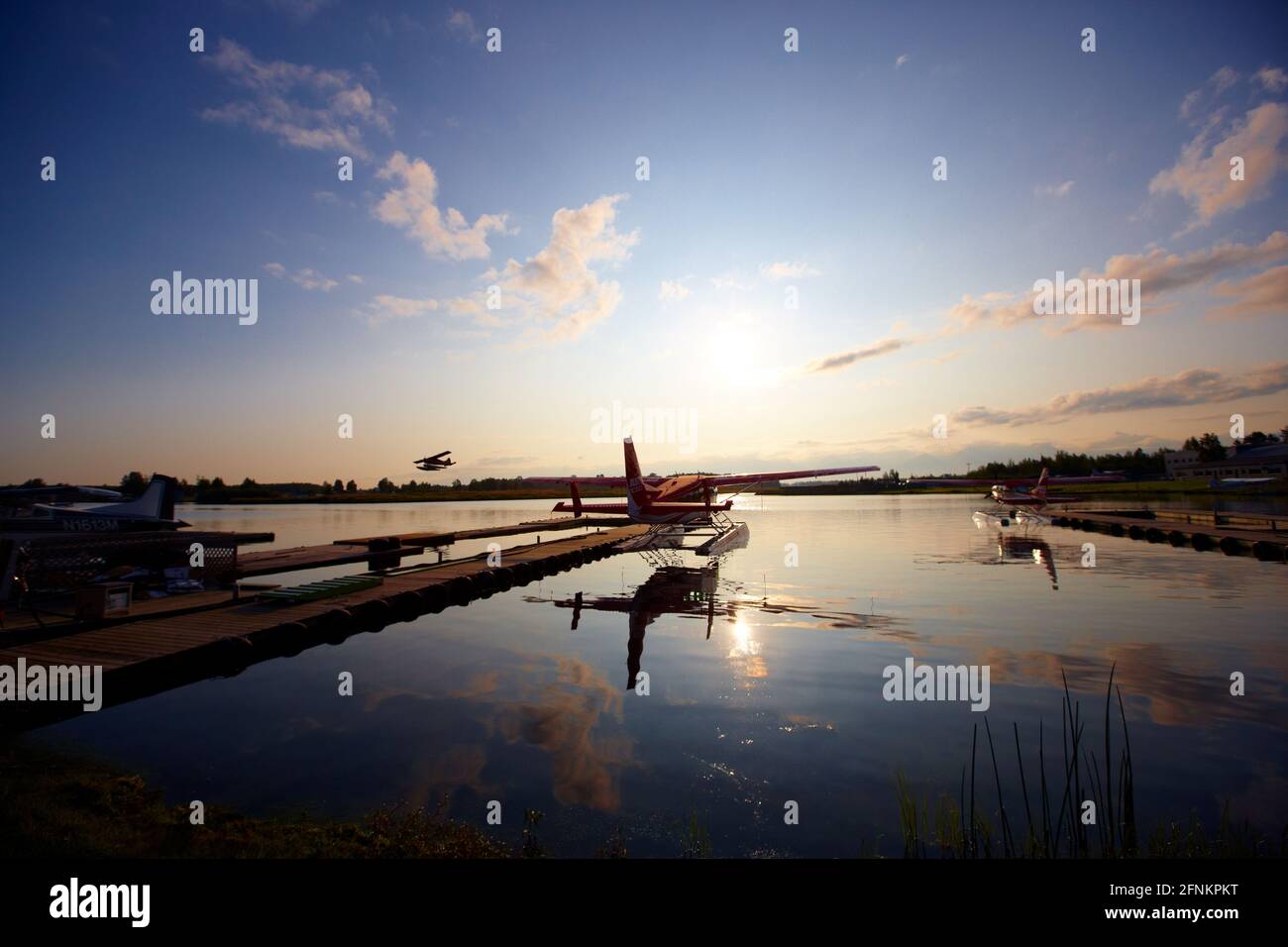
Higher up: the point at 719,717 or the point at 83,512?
the point at 83,512

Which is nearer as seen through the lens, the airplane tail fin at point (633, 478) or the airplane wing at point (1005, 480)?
the airplane tail fin at point (633, 478)

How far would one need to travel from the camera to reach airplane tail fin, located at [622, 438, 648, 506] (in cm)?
2938

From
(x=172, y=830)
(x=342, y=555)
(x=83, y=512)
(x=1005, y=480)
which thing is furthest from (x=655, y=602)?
(x=1005, y=480)

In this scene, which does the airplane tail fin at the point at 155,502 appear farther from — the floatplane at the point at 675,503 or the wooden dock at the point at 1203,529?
the wooden dock at the point at 1203,529

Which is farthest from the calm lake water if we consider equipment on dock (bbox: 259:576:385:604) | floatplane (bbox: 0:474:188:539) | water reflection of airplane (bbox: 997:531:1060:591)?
floatplane (bbox: 0:474:188:539)

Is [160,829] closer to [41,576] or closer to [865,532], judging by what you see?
[41,576]

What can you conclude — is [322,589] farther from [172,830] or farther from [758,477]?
[758,477]

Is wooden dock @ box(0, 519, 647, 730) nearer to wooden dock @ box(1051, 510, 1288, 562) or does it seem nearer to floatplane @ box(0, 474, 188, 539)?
floatplane @ box(0, 474, 188, 539)

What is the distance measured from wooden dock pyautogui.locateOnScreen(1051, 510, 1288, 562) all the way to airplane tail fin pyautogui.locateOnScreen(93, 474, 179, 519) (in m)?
47.4

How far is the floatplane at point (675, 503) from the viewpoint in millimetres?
29203

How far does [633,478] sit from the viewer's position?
97.6 ft

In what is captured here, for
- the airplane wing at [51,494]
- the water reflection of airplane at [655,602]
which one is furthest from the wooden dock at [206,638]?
the airplane wing at [51,494]

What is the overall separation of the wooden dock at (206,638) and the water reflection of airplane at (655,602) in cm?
444

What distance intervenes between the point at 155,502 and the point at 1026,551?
40.7 metres
